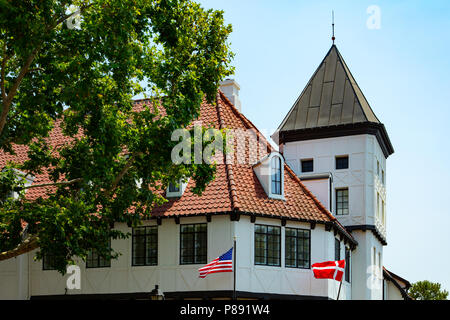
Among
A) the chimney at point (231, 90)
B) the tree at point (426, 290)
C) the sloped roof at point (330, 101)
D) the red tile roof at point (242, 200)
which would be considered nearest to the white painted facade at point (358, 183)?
the sloped roof at point (330, 101)

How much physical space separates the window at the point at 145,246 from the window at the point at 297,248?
5446 millimetres

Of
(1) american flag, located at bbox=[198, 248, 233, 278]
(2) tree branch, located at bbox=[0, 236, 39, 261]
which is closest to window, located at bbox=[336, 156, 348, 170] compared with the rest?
(1) american flag, located at bbox=[198, 248, 233, 278]

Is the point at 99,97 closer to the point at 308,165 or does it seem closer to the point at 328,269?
the point at 328,269

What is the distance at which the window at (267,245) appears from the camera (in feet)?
85.0

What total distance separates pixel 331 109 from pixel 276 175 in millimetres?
10583

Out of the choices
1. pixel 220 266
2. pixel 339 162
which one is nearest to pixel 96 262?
pixel 220 266

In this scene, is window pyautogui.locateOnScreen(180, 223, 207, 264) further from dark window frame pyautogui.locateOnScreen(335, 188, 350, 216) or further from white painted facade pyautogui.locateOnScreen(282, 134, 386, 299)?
dark window frame pyautogui.locateOnScreen(335, 188, 350, 216)

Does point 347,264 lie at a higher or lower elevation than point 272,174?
lower

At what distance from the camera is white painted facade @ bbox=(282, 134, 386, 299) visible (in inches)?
1321

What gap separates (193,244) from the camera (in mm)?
26109

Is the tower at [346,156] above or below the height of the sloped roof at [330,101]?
below

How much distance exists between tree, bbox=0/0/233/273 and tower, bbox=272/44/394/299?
1342 centimetres

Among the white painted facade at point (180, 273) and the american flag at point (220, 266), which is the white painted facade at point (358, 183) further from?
the american flag at point (220, 266)
